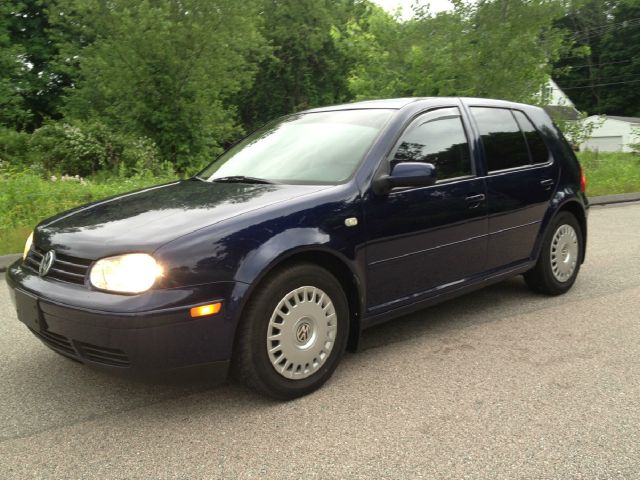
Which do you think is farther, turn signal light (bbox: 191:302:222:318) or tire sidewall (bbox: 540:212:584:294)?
tire sidewall (bbox: 540:212:584:294)

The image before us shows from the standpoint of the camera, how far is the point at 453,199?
4086 mm

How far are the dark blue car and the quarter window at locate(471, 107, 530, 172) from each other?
0.02 metres

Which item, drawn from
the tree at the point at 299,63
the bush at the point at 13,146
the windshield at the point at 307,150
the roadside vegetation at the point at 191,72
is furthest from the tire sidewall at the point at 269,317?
the tree at the point at 299,63

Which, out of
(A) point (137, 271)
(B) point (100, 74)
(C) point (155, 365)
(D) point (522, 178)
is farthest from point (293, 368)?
(B) point (100, 74)

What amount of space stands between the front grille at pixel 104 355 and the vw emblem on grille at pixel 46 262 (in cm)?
49

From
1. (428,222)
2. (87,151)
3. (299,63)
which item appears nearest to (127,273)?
(428,222)

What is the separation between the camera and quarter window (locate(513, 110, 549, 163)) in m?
4.98

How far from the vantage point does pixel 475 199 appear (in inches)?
167

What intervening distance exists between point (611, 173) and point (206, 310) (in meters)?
15.2

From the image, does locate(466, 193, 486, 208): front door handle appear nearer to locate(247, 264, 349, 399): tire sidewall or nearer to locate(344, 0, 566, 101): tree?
locate(247, 264, 349, 399): tire sidewall

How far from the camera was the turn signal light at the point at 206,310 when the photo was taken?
286 centimetres

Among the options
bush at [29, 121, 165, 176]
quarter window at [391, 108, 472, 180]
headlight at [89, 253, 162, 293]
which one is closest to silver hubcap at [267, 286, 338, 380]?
headlight at [89, 253, 162, 293]

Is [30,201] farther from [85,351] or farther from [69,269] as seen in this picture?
[85,351]

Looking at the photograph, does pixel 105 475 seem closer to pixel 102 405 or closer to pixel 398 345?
pixel 102 405
